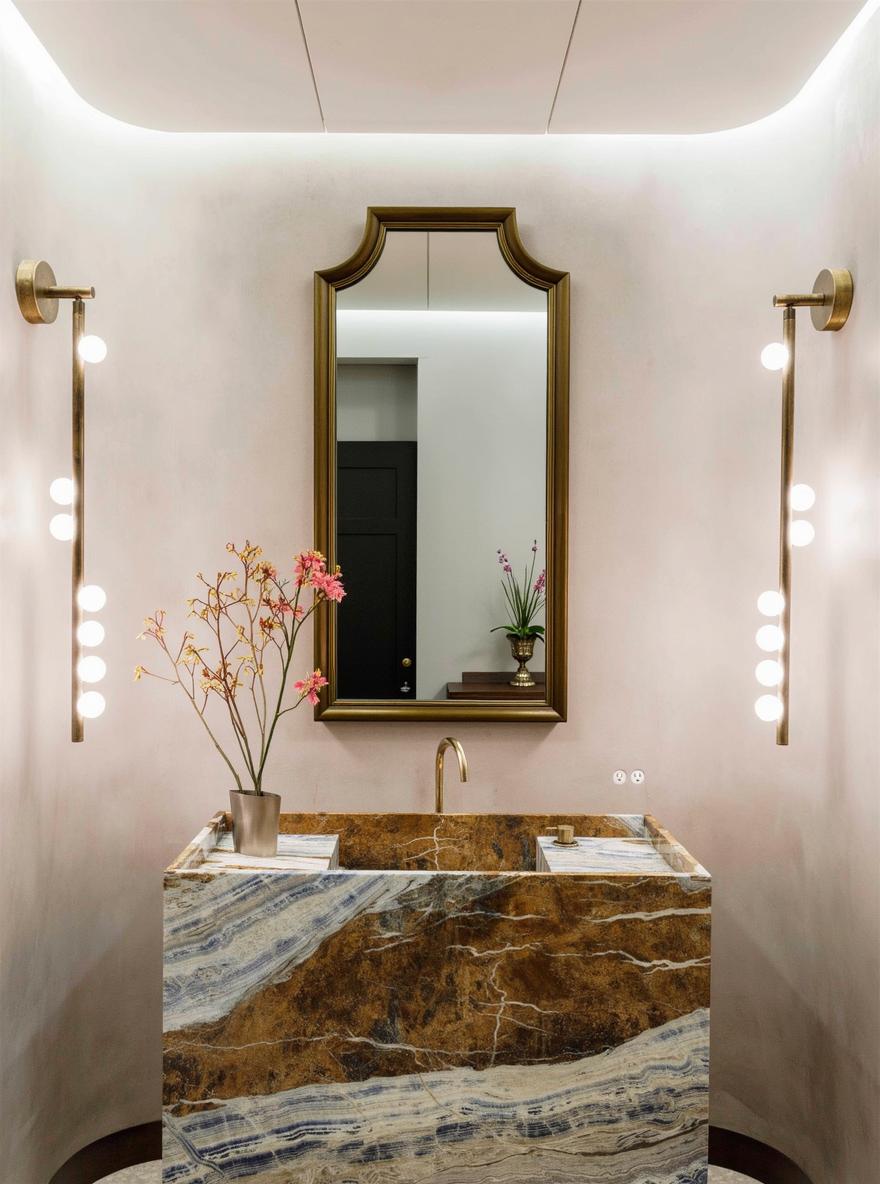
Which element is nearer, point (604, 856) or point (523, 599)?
point (604, 856)

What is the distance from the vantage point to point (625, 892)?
1658 mm

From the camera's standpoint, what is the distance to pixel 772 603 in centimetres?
203

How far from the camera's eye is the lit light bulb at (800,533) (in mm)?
1991

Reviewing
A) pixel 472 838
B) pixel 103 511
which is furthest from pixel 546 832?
pixel 103 511

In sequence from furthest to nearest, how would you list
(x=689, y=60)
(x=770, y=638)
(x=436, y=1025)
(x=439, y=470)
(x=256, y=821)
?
(x=439, y=470) → (x=770, y=638) → (x=689, y=60) → (x=256, y=821) → (x=436, y=1025)

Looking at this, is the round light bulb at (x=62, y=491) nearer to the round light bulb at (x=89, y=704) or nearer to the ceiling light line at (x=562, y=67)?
the round light bulb at (x=89, y=704)

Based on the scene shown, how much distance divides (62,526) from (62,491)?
76 millimetres

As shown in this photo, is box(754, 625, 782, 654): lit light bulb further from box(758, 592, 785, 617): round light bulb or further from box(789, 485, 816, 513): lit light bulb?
box(789, 485, 816, 513): lit light bulb

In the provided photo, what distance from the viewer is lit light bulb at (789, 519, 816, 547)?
1991 mm

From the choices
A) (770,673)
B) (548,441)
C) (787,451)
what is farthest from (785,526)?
(548,441)

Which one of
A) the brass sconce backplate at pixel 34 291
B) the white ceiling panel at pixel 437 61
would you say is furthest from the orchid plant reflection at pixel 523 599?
the brass sconce backplate at pixel 34 291

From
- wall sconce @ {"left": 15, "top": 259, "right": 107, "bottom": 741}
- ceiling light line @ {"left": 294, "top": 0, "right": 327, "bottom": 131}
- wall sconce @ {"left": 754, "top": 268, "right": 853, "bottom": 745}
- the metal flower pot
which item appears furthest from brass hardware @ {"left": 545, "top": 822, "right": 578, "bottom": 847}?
ceiling light line @ {"left": 294, "top": 0, "right": 327, "bottom": 131}

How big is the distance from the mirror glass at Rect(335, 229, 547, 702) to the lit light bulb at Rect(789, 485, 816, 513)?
21.9 inches

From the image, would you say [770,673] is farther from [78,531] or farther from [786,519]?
[78,531]
